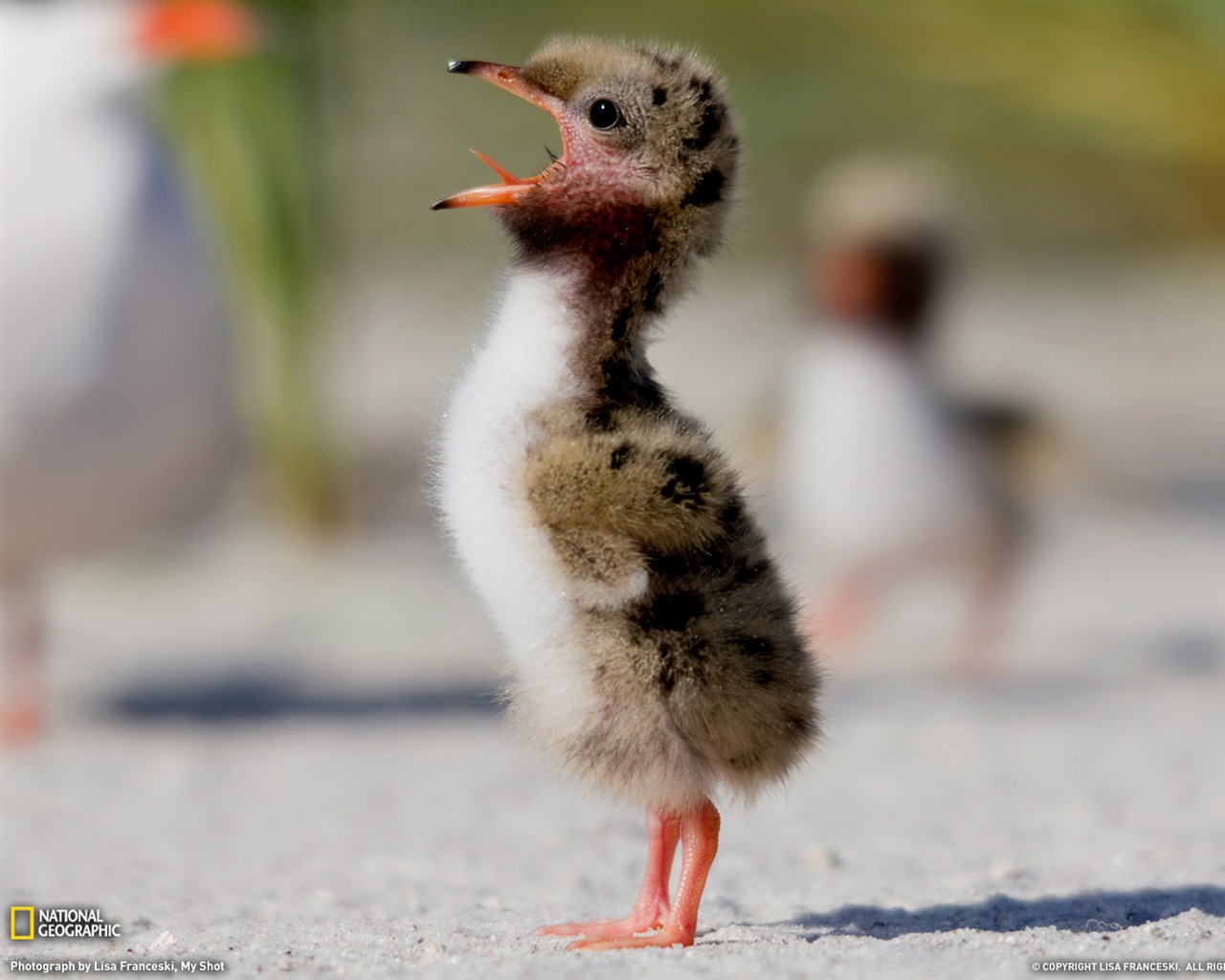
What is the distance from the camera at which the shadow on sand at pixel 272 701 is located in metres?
5.00

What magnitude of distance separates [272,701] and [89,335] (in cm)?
126

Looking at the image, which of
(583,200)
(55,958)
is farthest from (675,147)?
(55,958)

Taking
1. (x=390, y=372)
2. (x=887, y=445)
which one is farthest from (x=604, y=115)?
(x=390, y=372)

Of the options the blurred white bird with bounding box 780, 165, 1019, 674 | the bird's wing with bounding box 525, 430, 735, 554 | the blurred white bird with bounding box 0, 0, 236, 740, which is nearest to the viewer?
the bird's wing with bounding box 525, 430, 735, 554

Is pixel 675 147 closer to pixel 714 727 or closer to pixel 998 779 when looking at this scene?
pixel 714 727

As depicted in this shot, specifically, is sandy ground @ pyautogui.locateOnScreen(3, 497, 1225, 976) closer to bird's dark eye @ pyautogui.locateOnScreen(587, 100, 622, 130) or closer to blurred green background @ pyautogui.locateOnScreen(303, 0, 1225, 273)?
bird's dark eye @ pyautogui.locateOnScreen(587, 100, 622, 130)

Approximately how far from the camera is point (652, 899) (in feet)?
8.08

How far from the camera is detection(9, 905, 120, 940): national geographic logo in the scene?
2557 millimetres

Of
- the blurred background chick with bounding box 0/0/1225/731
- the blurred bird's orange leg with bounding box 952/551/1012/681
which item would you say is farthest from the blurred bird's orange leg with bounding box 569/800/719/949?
the blurred bird's orange leg with bounding box 952/551/1012/681

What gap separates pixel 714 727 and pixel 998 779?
1.98m

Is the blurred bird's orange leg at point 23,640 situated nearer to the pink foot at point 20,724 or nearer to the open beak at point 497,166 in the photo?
the pink foot at point 20,724

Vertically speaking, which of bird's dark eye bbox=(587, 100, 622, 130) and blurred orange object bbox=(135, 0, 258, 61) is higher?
blurred orange object bbox=(135, 0, 258, 61)

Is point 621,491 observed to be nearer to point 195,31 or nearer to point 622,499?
point 622,499

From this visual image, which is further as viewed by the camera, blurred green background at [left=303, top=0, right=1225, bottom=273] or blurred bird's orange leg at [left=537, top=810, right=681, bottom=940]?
blurred green background at [left=303, top=0, right=1225, bottom=273]
